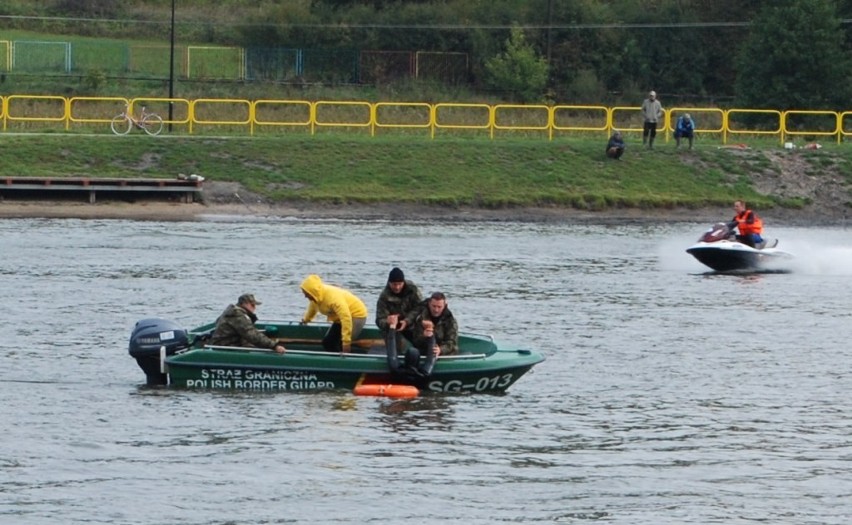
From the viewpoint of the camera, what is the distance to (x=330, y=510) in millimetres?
15977

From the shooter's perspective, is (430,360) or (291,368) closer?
(430,360)

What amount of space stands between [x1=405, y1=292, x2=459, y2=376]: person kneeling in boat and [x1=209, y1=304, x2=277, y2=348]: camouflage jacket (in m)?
1.76

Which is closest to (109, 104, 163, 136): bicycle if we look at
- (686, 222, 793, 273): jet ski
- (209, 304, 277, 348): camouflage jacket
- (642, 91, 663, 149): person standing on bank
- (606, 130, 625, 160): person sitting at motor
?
(606, 130, 625, 160): person sitting at motor

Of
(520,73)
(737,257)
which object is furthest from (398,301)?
(520,73)

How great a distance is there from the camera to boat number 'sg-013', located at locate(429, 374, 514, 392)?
68.3ft

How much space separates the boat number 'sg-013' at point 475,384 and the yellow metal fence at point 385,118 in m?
32.0

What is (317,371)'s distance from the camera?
2069cm

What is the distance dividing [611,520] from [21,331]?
12660 mm

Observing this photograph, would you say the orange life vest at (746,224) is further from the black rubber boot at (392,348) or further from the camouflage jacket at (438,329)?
the black rubber boot at (392,348)

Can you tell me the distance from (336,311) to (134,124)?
114 feet

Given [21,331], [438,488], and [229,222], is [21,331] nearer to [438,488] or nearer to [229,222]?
[438,488]

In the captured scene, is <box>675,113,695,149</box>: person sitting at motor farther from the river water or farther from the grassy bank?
the river water

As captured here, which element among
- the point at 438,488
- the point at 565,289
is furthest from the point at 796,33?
the point at 438,488

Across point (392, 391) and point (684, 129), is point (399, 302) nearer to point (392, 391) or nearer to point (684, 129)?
point (392, 391)
